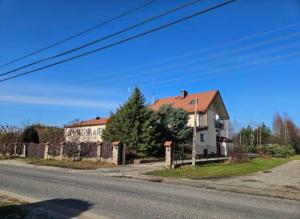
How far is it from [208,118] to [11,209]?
43.5m

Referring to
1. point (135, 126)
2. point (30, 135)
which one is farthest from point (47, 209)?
point (30, 135)

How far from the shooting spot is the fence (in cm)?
3003

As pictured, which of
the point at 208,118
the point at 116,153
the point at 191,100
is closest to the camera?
the point at 116,153

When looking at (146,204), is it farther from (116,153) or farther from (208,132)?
(208,132)

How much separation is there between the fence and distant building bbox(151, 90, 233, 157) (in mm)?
15155

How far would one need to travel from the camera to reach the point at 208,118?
166ft

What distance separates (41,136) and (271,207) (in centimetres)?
3877

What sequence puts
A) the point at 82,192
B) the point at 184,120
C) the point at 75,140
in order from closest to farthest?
1. the point at 82,192
2. the point at 75,140
3. the point at 184,120

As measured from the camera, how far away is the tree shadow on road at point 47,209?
8.21 m

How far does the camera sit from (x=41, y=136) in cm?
4550

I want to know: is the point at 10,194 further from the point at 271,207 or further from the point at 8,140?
the point at 8,140

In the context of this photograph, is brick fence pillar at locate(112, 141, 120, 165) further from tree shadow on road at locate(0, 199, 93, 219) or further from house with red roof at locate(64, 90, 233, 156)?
tree shadow on road at locate(0, 199, 93, 219)

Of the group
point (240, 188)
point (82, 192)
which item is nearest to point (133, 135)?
point (240, 188)

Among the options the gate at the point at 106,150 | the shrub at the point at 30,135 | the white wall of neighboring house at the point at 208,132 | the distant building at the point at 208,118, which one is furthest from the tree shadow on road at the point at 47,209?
the shrub at the point at 30,135
